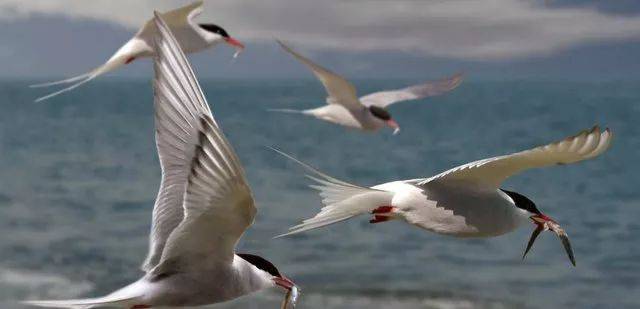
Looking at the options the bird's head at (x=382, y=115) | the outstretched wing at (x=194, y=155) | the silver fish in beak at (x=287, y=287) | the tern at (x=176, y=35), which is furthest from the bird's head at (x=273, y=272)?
the bird's head at (x=382, y=115)

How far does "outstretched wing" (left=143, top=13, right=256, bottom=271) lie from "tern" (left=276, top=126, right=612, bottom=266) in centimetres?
54

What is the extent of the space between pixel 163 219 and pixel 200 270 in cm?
18

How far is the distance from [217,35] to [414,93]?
2.22 metres

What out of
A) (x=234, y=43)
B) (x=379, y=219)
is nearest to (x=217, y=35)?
(x=234, y=43)

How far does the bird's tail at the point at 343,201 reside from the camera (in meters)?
3.35

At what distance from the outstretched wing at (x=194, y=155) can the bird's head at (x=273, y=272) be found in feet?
0.96

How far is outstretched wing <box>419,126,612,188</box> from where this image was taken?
2979mm

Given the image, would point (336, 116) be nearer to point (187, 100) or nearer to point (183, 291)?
point (183, 291)

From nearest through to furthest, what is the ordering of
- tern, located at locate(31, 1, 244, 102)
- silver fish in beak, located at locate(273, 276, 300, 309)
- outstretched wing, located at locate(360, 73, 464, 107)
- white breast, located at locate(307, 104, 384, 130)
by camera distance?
silver fish in beak, located at locate(273, 276, 300, 309), tern, located at locate(31, 1, 244, 102), white breast, located at locate(307, 104, 384, 130), outstretched wing, located at locate(360, 73, 464, 107)

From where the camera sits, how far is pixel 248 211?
2641 millimetres

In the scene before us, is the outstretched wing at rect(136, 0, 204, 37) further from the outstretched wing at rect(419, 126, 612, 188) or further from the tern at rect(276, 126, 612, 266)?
the outstretched wing at rect(419, 126, 612, 188)

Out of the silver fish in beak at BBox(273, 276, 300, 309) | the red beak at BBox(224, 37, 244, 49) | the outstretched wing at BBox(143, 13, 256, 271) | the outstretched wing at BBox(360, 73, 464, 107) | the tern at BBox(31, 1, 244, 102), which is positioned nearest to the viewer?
the outstretched wing at BBox(143, 13, 256, 271)

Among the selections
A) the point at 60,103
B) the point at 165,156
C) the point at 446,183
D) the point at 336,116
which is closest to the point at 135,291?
the point at 165,156

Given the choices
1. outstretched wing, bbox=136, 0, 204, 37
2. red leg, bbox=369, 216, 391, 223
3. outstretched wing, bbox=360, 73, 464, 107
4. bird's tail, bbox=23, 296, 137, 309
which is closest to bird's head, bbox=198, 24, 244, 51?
outstretched wing, bbox=136, 0, 204, 37
